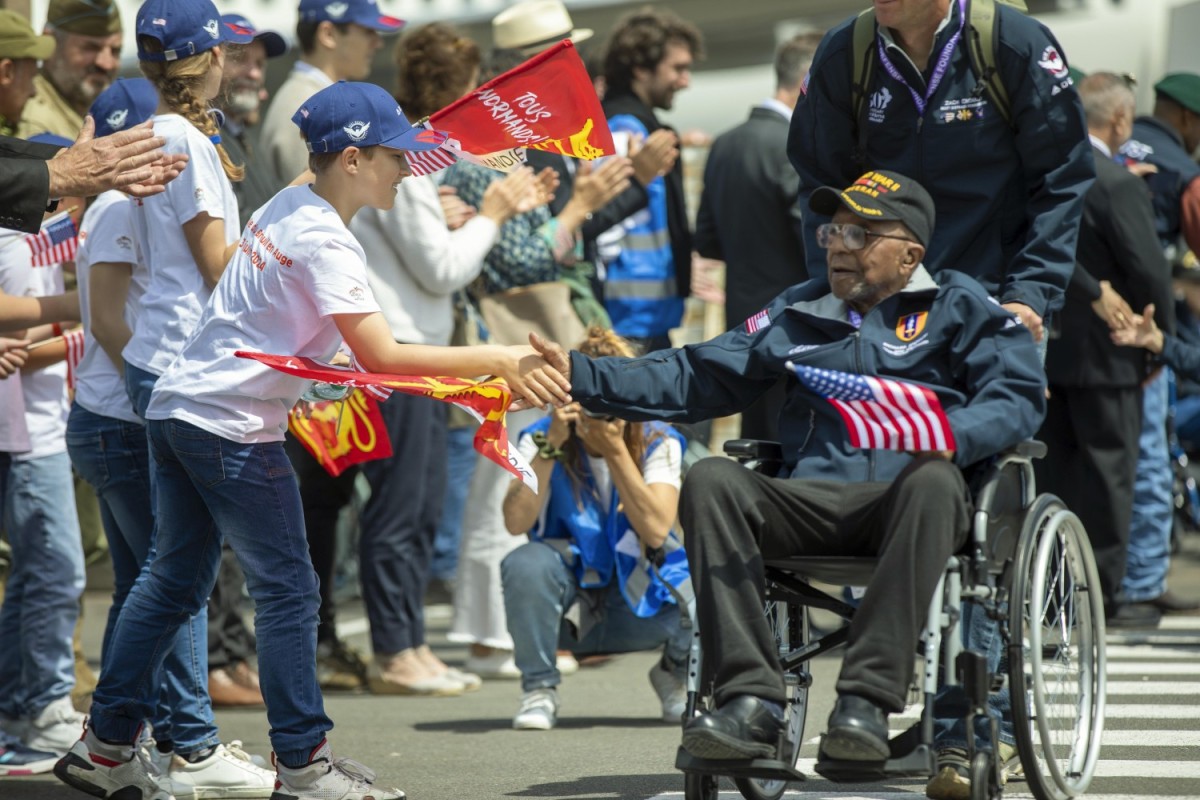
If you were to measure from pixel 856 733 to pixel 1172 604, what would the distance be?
5322 millimetres

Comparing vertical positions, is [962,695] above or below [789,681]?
below

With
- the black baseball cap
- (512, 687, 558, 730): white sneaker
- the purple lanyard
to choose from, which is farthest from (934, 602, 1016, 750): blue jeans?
(512, 687, 558, 730): white sneaker

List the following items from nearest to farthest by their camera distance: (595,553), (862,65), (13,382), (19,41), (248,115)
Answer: (862,65), (13,382), (19,41), (595,553), (248,115)

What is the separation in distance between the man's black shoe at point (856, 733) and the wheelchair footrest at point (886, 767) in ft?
0.07

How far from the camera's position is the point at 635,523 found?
258 inches

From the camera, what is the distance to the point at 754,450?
5113 millimetres

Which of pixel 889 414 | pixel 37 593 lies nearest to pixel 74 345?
pixel 37 593

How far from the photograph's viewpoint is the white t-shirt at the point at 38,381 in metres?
6.13

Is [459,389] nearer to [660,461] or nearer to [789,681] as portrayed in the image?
[789,681]

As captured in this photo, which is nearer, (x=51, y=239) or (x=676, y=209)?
(x=51, y=239)

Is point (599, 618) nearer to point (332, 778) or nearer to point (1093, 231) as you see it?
point (332, 778)

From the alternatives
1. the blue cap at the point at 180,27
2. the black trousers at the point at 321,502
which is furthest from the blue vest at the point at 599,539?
the blue cap at the point at 180,27

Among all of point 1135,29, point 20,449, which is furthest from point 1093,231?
point 1135,29

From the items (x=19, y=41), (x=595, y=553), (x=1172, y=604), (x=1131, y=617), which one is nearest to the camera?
(x=19, y=41)
